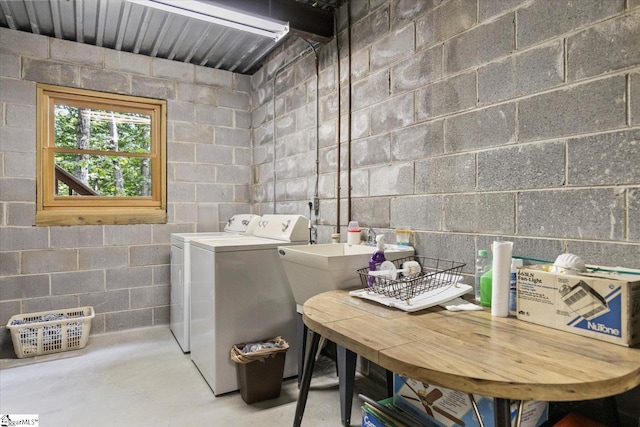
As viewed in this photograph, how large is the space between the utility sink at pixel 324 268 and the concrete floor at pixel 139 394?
0.61m

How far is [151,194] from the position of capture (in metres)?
3.66

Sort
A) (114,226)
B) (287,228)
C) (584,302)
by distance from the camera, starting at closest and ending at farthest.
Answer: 1. (584,302)
2. (287,228)
3. (114,226)

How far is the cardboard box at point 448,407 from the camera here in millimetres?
1255

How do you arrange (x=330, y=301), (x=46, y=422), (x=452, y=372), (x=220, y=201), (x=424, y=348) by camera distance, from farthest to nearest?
(x=220, y=201)
(x=46, y=422)
(x=330, y=301)
(x=424, y=348)
(x=452, y=372)

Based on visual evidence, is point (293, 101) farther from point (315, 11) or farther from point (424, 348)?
point (424, 348)

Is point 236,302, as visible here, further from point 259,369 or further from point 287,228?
point 287,228

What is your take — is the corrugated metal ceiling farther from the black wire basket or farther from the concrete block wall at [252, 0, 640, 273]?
the black wire basket

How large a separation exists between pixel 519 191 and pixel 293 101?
87.3 inches

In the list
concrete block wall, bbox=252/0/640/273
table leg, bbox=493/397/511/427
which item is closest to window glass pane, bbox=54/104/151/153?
concrete block wall, bbox=252/0/640/273

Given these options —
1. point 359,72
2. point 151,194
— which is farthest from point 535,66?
point 151,194

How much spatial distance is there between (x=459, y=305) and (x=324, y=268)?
609mm

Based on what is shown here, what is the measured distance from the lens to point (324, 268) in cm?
172

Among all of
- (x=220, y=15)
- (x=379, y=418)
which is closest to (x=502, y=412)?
(x=379, y=418)

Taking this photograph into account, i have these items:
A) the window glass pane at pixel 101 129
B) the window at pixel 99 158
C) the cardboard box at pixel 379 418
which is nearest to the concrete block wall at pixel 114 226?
the window at pixel 99 158
